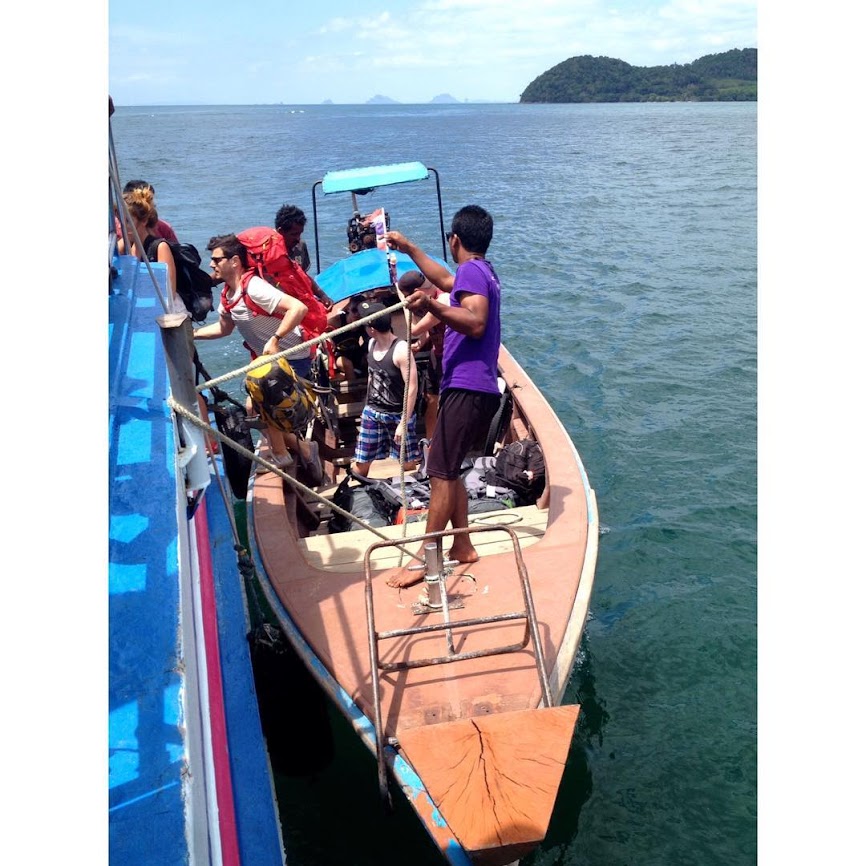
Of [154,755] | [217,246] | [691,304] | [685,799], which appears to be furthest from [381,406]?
[691,304]

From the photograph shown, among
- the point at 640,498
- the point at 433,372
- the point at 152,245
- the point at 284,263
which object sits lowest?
the point at 640,498

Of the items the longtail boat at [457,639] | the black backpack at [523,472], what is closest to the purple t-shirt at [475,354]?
the longtail boat at [457,639]

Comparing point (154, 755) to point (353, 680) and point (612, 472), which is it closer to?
point (353, 680)

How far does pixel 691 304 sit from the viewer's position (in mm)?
14117

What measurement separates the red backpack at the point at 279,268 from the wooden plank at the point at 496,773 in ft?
11.9

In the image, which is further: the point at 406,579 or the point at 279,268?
the point at 279,268

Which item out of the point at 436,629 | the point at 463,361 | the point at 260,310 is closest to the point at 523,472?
the point at 463,361

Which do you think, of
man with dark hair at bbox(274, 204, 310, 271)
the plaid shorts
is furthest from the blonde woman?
the plaid shorts

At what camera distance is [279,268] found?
5.79 meters

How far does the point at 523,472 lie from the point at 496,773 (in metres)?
2.77

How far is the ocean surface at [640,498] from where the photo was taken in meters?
4.32

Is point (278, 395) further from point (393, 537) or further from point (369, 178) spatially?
point (369, 178)

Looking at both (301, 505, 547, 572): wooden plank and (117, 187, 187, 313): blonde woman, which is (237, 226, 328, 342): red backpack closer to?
(117, 187, 187, 313): blonde woman

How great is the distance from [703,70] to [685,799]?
14960 cm
